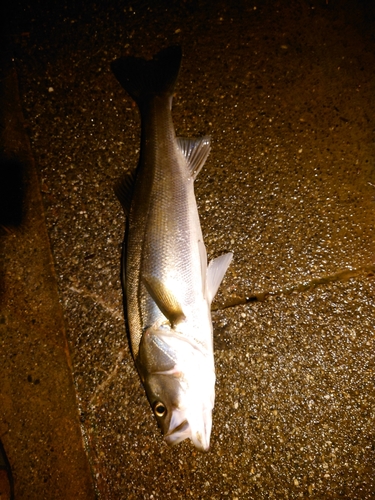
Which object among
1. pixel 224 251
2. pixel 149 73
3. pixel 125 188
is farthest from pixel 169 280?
pixel 149 73

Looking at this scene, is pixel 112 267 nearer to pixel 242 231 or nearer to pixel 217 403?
pixel 242 231

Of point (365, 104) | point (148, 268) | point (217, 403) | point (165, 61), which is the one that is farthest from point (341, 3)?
point (217, 403)

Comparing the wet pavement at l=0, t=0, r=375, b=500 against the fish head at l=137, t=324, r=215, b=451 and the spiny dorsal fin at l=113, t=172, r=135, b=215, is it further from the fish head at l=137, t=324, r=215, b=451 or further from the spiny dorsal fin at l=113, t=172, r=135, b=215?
the fish head at l=137, t=324, r=215, b=451

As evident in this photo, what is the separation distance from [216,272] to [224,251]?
28 cm

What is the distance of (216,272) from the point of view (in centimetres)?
236

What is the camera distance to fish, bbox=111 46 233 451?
203cm

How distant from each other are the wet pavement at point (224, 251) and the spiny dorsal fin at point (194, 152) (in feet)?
0.58

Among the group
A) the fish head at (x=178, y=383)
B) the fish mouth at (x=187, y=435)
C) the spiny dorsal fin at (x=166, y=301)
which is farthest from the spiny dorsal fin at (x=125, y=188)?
the fish mouth at (x=187, y=435)

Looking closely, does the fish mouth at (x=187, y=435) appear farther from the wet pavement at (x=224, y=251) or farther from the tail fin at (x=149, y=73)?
the tail fin at (x=149, y=73)

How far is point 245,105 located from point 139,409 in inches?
99.1

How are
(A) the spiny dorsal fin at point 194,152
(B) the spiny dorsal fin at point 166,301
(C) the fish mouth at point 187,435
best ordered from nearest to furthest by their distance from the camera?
(C) the fish mouth at point 187,435 < (B) the spiny dorsal fin at point 166,301 < (A) the spiny dorsal fin at point 194,152

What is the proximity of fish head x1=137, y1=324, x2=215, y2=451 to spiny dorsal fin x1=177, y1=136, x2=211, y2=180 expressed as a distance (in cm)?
114

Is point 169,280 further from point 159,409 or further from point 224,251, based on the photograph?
point 159,409

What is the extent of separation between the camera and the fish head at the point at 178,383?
2.00 meters
